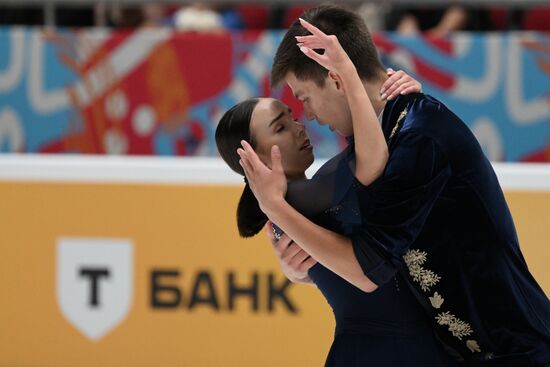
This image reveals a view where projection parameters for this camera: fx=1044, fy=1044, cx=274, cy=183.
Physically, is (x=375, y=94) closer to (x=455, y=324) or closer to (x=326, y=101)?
(x=326, y=101)

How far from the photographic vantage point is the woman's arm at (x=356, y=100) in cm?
211

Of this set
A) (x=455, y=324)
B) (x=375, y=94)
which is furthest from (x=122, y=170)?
(x=455, y=324)

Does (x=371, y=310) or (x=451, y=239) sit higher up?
(x=451, y=239)

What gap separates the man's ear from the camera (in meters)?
2.21

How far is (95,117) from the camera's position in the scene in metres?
6.87

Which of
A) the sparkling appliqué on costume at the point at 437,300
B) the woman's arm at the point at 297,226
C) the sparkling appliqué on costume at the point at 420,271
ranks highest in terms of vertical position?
A: the woman's arm at the point at 297,226

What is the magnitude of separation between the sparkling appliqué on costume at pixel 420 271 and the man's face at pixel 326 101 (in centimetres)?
30

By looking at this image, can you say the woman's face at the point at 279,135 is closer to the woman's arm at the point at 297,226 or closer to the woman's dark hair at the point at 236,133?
the woman's dark hair at the point at 236,133

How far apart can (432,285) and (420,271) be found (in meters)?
0.04

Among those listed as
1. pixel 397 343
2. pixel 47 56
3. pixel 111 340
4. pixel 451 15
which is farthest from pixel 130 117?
pixel 397 343

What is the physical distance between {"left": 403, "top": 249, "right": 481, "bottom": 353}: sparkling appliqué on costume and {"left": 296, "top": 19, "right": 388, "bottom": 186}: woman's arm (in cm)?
21

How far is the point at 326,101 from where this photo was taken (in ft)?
7.48

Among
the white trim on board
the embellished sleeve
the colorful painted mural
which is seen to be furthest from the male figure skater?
the colorful painted mural

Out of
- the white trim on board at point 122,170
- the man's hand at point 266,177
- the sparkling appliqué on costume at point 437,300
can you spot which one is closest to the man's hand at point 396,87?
the man's hand at point 266,177
